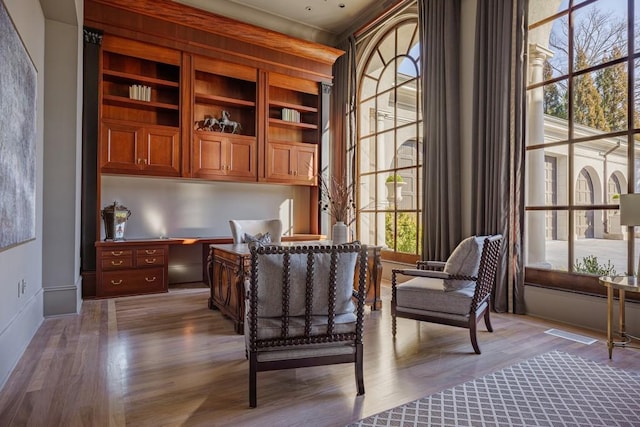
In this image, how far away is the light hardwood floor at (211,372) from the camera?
Result: 1.92 m

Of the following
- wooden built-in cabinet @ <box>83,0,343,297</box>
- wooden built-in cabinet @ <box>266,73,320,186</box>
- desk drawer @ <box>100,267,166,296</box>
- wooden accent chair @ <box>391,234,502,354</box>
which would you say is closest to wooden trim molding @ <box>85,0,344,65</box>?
wooden built-in cabinet @ <box>83,0,343,297</box>

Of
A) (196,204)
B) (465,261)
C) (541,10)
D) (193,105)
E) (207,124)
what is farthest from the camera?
(196,204)

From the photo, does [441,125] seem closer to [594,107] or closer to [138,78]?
[594,107]

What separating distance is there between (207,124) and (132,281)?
94.6 inches

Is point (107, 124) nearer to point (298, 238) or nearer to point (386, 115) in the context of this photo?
point (298, 238)

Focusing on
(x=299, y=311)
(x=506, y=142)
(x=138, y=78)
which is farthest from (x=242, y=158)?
(x=299, y=311)

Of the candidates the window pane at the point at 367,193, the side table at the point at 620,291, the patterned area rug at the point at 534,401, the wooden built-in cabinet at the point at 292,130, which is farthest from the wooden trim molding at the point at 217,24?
the patterned area rug at the point at 534,401

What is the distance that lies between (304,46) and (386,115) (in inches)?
65.4

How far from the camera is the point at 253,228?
4.57 m

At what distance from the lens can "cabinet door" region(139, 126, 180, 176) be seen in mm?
4887

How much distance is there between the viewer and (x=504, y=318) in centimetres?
369

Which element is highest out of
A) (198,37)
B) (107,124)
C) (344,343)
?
(198,37)

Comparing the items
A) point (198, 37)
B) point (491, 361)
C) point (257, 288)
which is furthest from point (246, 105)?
point (491, 361)

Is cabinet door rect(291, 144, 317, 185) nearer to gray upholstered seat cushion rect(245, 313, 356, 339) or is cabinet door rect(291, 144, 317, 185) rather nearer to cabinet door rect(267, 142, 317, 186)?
cabinet door rect(267, 142, 317, 186)
